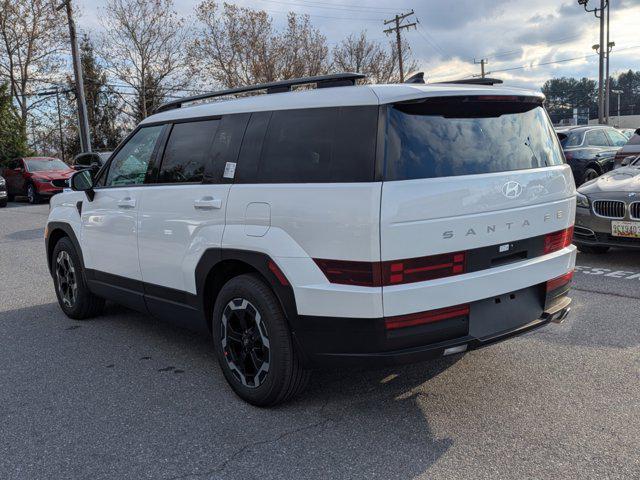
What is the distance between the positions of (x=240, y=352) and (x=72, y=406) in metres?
1.13

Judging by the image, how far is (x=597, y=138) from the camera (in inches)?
512

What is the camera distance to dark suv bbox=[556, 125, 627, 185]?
12.2 metres

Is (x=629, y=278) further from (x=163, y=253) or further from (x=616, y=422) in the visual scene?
(x=163, y=253)

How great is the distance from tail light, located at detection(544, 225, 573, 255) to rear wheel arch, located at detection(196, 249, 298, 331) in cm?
160

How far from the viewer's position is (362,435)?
3094 millimetres

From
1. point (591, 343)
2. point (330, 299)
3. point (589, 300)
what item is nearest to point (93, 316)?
point (330, 299)

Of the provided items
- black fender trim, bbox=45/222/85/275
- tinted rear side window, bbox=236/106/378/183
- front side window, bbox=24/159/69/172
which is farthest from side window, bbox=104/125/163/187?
front side window, bbox=24/159/69/172

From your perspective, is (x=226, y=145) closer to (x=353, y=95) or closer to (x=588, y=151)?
(x=353, y=95)

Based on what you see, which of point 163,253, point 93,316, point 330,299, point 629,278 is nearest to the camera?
point 330,299

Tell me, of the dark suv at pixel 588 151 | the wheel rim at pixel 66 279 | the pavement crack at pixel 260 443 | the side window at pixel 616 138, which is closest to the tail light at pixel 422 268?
the pavement crack at pixel 260 443

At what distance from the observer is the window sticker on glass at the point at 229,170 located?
3.58 m

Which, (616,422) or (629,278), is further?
(629,278)

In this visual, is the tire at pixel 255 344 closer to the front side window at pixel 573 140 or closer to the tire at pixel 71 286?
the tire at pixel 71 286

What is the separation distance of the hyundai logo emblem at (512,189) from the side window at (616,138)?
1172 cm
